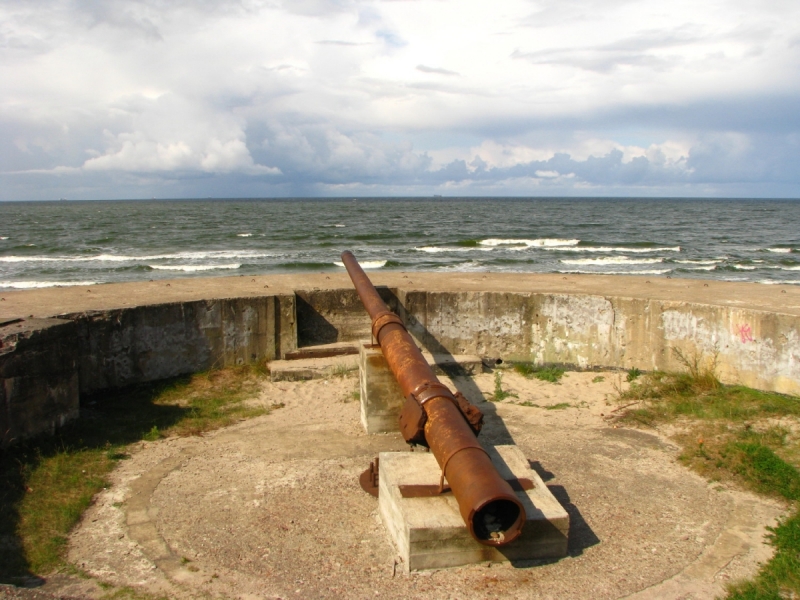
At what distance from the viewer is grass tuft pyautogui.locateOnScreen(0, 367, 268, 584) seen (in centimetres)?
415

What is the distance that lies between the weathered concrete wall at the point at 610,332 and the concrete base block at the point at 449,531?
382 cm

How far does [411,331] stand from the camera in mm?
8461

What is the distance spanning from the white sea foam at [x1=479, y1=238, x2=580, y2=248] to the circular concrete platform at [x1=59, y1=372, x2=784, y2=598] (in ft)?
95.9

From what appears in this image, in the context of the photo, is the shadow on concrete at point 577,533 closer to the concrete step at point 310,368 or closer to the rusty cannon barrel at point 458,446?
the rusty cannon barrel at point 458,446

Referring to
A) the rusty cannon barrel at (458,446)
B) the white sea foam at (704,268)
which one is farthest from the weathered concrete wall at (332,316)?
the white sea foam at (704,268)

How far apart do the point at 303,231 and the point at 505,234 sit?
1252cm

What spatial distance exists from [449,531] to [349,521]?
35.8 inches

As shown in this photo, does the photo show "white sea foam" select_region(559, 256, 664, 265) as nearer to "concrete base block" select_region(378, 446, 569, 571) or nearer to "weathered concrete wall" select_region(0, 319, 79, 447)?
"weathered concrete wall" select_region(0, 319, 79, 447)

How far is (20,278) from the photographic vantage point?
74.3ft

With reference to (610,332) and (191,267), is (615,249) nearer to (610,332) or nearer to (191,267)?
(191,267)

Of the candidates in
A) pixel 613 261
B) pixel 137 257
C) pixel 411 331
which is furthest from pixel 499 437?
pixel 137 257

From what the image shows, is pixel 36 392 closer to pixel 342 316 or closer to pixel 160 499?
pixel 160 499

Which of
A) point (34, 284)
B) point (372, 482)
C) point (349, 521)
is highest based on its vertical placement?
point (372, 482)

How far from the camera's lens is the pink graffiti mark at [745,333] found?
22.8 ft
